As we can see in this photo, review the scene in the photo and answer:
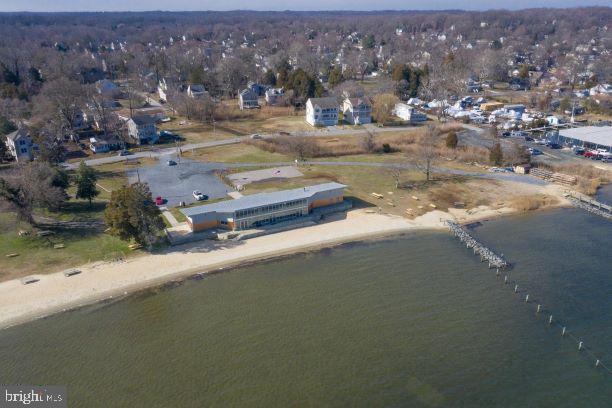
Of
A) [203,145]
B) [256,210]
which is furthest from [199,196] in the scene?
[203,145]

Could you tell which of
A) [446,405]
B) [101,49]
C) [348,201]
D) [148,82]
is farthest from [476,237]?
[101,49]

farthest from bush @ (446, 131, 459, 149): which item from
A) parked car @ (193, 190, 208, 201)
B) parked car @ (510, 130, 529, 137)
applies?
parked car @ (193, 190, 208, 201)

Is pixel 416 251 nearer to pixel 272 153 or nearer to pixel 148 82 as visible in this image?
pixel 272 153

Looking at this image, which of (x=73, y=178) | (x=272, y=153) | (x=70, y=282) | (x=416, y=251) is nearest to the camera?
(x=70, y=282)

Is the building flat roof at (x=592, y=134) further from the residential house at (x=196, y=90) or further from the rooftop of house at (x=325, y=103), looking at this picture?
the residential house at (x=196, y=90)

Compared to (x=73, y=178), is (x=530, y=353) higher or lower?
lower

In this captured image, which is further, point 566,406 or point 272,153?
point 272,153

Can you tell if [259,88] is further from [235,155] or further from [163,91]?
[235,155]
